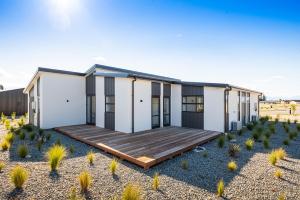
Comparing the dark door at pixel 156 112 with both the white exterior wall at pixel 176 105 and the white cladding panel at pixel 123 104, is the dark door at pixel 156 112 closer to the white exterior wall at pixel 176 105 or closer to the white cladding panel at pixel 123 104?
the white exterior wall at pixel 176 105

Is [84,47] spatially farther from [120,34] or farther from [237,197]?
[237,197]

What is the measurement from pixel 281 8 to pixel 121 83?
9.61 meters

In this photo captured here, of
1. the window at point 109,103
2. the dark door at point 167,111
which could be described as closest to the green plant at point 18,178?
the window at point 109,103

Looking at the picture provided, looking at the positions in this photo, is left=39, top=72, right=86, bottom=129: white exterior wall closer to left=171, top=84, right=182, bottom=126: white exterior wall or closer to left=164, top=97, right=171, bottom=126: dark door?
left=164, top=97, right=171, bottom=126: dark door

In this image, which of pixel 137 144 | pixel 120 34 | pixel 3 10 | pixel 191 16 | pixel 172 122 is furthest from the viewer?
pixel 172 122

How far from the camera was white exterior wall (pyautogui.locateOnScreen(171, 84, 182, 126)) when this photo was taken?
11.3 meters

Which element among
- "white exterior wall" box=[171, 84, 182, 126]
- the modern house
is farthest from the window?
"white exterior wall" box=[171, 84, 182, 126]

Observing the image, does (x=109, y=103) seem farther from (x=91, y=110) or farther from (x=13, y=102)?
(x=13, y=102)

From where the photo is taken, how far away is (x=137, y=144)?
695 centimetres

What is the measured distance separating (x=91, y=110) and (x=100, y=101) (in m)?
1.80

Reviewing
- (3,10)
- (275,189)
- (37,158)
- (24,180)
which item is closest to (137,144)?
(37,158)

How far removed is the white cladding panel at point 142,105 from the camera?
362 inches

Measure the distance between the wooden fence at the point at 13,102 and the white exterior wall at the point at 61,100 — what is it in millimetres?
11485

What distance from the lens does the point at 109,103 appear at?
9984 mm
